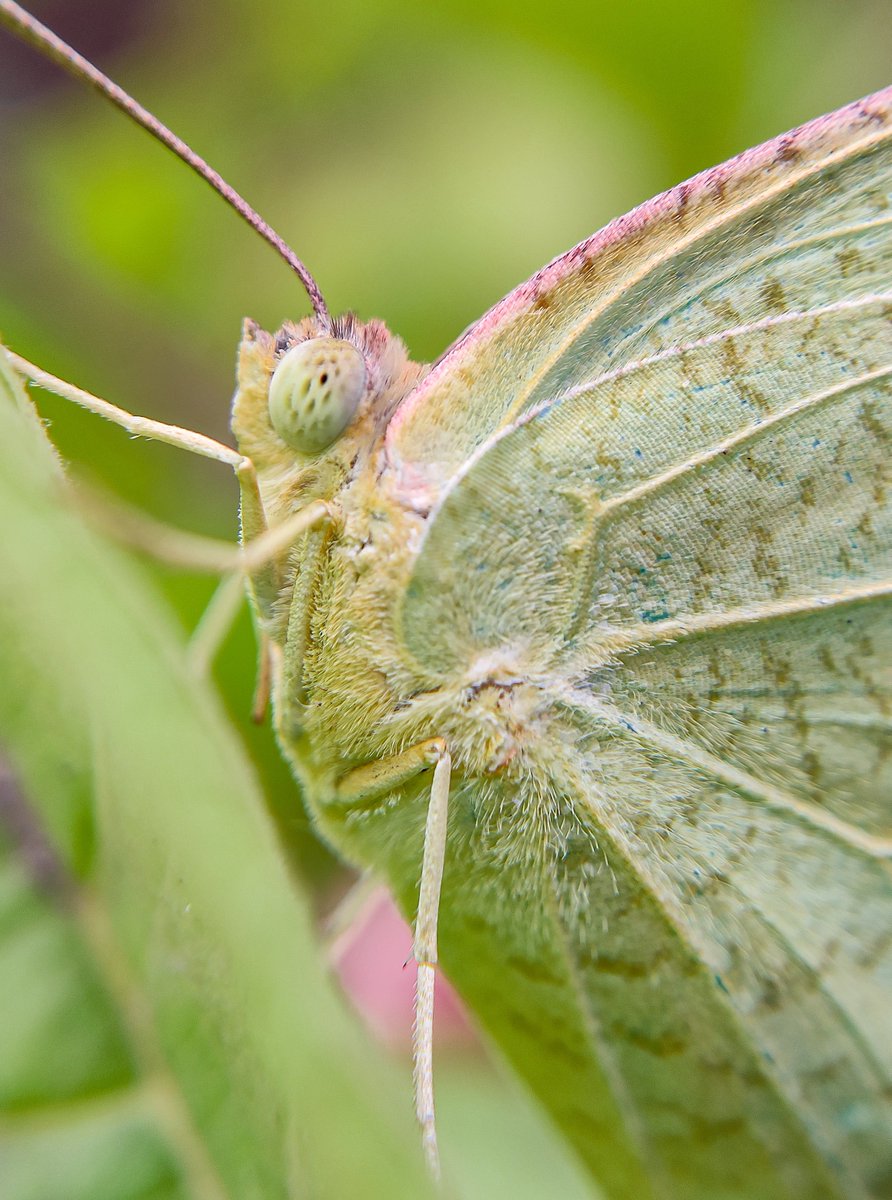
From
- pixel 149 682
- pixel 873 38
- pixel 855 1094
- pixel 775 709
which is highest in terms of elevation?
pixel 873 38

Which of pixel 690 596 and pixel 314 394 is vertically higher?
pixel 314 394

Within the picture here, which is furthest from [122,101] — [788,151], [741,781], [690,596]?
[741,781]

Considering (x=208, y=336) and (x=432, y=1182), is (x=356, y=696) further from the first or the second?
(x=208, y=336)

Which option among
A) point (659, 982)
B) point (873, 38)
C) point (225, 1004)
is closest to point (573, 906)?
point (659, 982)

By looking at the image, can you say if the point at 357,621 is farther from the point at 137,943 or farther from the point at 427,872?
the point at 137,943

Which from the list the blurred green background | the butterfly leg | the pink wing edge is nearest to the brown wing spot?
the pink wing edge

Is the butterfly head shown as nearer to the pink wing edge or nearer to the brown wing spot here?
the pink wing edge

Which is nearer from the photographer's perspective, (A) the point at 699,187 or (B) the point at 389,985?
(A) the point at 699,187
